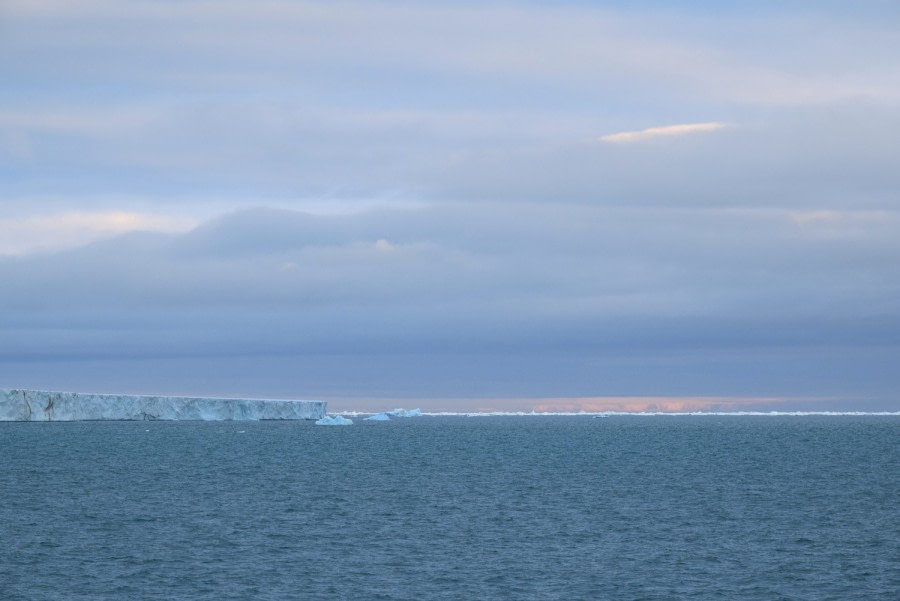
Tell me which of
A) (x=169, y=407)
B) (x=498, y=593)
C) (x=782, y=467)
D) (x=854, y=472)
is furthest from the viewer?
(x=169, y=407)

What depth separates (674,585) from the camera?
2786cm

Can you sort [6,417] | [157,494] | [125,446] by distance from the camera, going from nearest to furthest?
1. [157,494]
2. [125,446]
3. [6,417]

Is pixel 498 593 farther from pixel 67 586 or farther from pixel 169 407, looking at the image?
pixel 169 407

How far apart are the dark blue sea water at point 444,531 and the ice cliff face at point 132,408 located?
208 feet

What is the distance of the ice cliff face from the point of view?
413 feet

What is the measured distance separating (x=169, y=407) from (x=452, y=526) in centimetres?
11557

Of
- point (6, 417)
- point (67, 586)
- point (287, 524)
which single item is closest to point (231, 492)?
point (287, 524)

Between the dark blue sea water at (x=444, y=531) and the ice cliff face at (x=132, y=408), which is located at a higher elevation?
the ice cliff face at (x=132, y=408)

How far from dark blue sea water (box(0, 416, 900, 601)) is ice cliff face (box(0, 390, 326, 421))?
63.5 m

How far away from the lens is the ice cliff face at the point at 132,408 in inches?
4961

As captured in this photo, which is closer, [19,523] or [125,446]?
[19,523]

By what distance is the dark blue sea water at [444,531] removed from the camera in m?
27.8

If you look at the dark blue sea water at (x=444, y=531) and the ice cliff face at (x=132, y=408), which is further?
the ice cliff face at (x=132, y=408)

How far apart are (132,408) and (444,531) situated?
116215 millimetres
